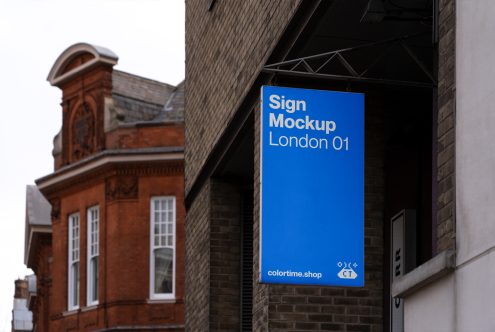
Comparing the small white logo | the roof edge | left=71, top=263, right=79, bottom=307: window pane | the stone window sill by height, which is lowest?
the stone window sill

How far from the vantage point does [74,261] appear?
135 ft

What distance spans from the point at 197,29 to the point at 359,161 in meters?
7.47

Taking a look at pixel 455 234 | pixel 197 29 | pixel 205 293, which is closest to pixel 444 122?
pixel 455 234

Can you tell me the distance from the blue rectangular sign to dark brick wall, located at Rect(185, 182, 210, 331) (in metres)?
5.57

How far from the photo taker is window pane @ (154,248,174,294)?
39.3 metres

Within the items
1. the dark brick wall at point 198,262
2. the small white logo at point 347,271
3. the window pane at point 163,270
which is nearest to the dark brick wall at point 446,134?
the small white logo at point 347,271

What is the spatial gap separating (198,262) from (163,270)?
69.3ft

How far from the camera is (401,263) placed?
46.8ft

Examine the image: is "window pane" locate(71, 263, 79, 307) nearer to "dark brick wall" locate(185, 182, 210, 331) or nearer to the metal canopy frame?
"dark brick wall" locate(185, 182, 210, 331)

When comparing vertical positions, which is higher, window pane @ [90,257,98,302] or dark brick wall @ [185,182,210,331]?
window pane @ [90,257,98,302]

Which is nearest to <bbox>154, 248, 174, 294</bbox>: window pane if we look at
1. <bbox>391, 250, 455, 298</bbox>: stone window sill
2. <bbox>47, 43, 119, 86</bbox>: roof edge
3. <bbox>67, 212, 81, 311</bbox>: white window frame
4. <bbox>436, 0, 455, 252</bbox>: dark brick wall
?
<bbox>67, 212, 81, 311</bbox>: white window frame

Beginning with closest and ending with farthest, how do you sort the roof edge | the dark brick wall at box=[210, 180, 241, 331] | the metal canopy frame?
1. the metal canopy frame
2. the dark brick wall at box=[210, 180, 241, 331]
3. the roof edge

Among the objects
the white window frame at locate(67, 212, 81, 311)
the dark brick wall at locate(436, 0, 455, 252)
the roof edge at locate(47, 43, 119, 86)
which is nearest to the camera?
the dark brick wall at locate(436, 0, 455, 252)

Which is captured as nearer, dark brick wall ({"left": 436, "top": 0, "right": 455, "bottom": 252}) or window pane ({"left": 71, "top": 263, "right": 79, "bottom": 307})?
dark brick wall ({"left": 436, "top": 0, "right": 455, "bottom": 252})
